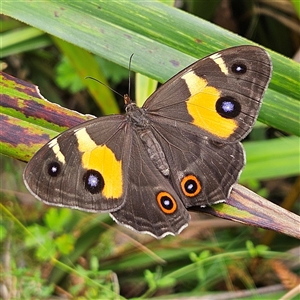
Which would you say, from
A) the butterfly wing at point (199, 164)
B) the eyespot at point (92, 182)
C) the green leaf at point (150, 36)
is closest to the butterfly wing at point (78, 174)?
the eyespot at point (92, 182)

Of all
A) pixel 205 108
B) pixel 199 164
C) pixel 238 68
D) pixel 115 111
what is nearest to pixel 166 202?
pixel 199 164

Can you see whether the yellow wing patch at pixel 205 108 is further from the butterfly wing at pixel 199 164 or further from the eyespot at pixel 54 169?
the eyespot at pixel 54 169

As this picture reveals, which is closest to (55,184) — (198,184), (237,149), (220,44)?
(198,184)

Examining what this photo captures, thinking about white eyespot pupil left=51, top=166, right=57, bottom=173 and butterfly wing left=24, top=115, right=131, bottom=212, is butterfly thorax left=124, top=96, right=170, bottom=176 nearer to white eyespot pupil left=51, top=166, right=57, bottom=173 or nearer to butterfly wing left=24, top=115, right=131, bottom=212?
butterfly wing left=24, top=115, right=131, bottom=212

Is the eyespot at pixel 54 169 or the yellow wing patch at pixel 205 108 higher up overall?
the yellow wing patch at pixel 205 108

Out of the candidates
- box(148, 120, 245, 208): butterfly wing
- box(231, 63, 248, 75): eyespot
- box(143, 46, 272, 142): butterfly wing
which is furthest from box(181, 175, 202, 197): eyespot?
box(231, 63, 248, 75): eyespot

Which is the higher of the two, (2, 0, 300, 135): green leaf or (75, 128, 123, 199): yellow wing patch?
(2, 0, 300, 135): green leaf

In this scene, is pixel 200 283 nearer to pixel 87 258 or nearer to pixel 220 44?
pixel 87 258
